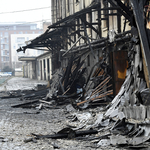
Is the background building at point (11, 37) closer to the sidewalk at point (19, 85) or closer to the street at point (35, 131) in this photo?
the sidewalk at point (19, 85)

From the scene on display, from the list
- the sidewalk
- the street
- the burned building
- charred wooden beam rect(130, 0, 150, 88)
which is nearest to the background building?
the sidewalk

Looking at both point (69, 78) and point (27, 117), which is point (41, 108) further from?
point (69, 78)

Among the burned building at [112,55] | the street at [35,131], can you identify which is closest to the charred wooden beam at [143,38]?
the burned building at [112,55]

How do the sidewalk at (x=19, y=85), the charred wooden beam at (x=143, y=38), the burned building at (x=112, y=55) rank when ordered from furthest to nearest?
the sidewalk at (x=19, y=85) → the burned building at (x=112, y=55) → the charred wooden beam at (x=143, y=38)

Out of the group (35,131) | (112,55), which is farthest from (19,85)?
(35,131)

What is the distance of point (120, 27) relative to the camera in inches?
470

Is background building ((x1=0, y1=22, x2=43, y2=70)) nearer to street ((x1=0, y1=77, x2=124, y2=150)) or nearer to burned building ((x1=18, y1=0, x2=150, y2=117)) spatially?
burned building ((x1=18, y1=0, x2=150, y2=117))

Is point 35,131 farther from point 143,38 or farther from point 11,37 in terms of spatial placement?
point 11,37

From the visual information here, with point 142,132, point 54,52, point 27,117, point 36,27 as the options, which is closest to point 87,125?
point 142,132

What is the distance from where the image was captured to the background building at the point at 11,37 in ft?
334

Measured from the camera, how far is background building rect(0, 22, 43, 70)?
102 meters

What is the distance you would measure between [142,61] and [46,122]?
371cm

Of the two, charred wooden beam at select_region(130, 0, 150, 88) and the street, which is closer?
the street

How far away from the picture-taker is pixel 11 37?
101438mm
